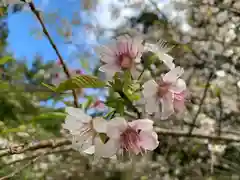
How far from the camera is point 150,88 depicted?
2.01 ft

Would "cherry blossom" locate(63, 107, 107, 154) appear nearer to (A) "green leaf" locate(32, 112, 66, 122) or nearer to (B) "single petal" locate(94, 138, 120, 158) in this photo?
(B) "single petal" locate(94, 138, 120, 158)

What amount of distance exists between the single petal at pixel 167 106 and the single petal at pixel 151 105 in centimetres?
1

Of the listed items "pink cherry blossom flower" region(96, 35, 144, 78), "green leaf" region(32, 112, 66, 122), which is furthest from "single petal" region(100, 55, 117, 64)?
"green leaf" region(32, 112, 66, 122)

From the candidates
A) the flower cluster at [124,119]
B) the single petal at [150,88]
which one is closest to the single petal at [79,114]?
the flower cluster at [124,119]

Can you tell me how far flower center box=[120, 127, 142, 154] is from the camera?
23.1 inches

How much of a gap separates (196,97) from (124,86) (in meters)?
2.06

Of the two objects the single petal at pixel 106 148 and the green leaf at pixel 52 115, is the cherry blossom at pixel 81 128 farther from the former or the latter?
the green leaf at pixel 52 115

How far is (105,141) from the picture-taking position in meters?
0.57

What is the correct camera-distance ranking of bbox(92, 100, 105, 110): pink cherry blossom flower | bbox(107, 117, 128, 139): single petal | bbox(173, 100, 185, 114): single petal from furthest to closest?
bbox(92, 100, 105, 110): pink cherry blossom flower → bbox(173, 100, 185, 114): single petal → bbox(107, 117, 128, 139): single petal

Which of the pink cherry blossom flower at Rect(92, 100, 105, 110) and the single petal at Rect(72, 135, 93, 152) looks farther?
the pink cherry blossom flower at Rect(92, 100, 105, 110)

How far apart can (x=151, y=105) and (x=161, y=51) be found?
0.31 ft

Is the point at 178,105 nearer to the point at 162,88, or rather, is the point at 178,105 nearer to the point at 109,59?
the point at 162,88

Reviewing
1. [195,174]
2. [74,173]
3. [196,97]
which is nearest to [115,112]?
[196,97]

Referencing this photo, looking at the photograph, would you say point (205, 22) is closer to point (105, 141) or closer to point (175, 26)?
point (175, 26)
